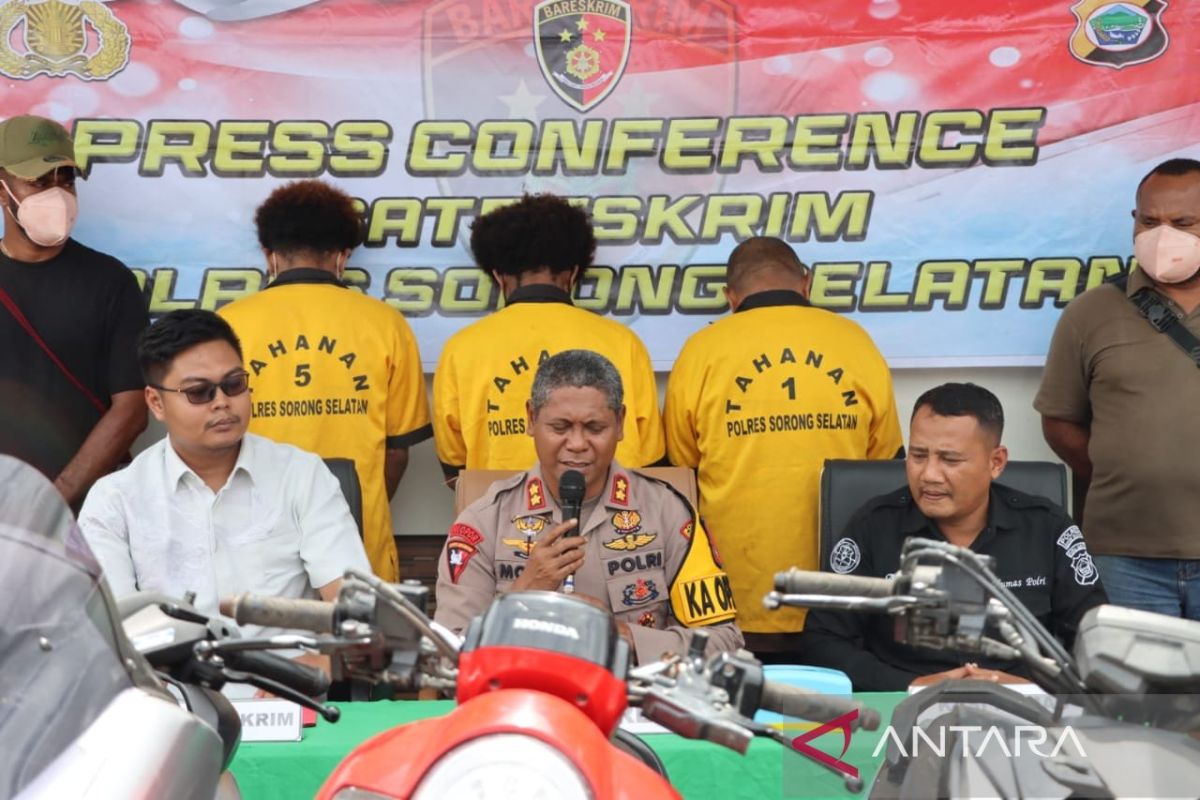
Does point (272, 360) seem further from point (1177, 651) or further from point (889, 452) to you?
point (1177, 651)

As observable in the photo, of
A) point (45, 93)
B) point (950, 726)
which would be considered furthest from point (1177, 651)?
point (45, 93)

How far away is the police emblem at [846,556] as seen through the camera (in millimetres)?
3840

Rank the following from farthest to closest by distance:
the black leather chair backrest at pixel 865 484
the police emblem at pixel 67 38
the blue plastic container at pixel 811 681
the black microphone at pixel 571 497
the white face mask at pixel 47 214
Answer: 1. the police emblem at pixel 67 38
2. the white face mask at pixel 47 214
3. the black leather chair backrest at pixel 865 484
4. the black microphone at pixel 571 497
5. the blue plastic container at pixel 811 681

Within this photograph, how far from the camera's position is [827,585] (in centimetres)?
167

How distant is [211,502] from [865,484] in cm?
162

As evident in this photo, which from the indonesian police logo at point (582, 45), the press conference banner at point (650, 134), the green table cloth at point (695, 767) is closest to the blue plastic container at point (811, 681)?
the green table cloth at point (695, 767)

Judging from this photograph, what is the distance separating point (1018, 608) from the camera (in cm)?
167

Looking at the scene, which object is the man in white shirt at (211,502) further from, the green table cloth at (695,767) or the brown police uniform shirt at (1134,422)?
the brown police uniform shirt at (1134,422)

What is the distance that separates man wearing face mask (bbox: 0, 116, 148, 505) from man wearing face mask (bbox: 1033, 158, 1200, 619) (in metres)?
2.67

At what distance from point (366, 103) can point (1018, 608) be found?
3.38m

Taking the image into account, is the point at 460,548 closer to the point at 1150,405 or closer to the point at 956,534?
the point at 956,534

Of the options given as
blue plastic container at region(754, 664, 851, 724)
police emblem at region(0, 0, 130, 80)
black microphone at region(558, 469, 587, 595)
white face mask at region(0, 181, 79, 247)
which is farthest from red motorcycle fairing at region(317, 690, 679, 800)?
police emblem at region(0, 0, 130, 80)

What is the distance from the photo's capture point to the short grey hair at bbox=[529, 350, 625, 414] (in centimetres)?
367

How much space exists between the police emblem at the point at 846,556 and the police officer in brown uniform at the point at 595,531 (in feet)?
1.20
